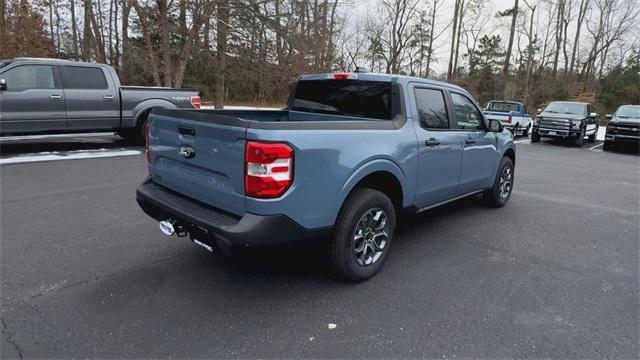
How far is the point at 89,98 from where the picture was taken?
8.83 metres

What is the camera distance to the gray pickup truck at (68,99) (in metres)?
7.96

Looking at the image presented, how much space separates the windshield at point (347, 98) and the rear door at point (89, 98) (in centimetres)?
649

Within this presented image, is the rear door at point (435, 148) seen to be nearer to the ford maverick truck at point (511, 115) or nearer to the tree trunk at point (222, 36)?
the tree trunk at point (222, 36)

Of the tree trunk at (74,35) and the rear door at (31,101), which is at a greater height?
the tree trunk at (74,35)

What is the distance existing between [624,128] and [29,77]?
60.4 ft

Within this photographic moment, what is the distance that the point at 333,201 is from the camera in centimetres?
290

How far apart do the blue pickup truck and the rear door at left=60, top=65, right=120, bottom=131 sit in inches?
243

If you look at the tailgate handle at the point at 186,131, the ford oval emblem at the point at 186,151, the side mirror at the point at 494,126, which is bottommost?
the ford oval emblem at the point at 186,151

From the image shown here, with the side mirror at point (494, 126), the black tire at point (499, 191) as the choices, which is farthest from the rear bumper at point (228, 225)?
the black tire at point (499, 191)

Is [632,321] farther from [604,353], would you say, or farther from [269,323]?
[269,323]

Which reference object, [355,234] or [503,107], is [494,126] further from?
[503,107]

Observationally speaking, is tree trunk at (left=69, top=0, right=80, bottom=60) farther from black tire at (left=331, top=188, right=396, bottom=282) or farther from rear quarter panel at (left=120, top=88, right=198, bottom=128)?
black tire at (left=331, top=188, right=396, bottom=282)

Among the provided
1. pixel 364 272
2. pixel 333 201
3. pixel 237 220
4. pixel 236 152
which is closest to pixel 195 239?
pixel 237 220

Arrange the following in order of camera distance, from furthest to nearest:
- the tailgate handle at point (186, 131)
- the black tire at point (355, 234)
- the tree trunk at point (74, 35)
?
the tree trunk at point (74, 35), the black tire at point (355, 234), the tailgate handle at point (186, 131)
